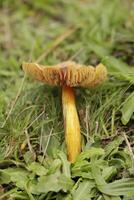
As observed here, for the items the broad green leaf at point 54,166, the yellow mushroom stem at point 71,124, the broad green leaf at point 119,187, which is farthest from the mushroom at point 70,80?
the broad green leaf at point 119,187

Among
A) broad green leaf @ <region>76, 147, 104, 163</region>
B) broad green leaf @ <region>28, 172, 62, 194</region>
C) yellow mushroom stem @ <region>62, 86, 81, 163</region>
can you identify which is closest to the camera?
broad green leaf @ <region>28, 172, 62, 194</region>

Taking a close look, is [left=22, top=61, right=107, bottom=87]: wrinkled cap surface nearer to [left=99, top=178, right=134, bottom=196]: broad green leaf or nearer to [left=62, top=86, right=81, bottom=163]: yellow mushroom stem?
[left=62, top=86, right=81, bottom=163]: yellow mushroom stem

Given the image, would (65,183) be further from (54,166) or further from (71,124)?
(71,124)

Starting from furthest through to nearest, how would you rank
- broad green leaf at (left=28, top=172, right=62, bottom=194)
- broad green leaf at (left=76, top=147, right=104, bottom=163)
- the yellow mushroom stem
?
the yellow mushroom stem
broad green leaf at (left=76, top=147, right=104, bottom=163)
broad green leaf at (left=28, top=172, right=62, bottom=194)

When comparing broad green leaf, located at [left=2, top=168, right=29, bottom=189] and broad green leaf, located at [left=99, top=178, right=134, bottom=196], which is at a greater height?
broad green leaf, located at [left=2, top=168, right=29, bottom=189]

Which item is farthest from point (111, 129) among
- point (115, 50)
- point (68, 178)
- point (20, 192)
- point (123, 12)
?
point (123, 12)

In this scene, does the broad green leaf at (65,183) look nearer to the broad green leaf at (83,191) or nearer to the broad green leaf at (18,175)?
the broad green leaf at (83,191)

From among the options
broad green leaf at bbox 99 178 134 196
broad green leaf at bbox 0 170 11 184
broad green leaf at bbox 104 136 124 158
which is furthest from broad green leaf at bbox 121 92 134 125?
broad green leaf at bbox 0 170 11 184
